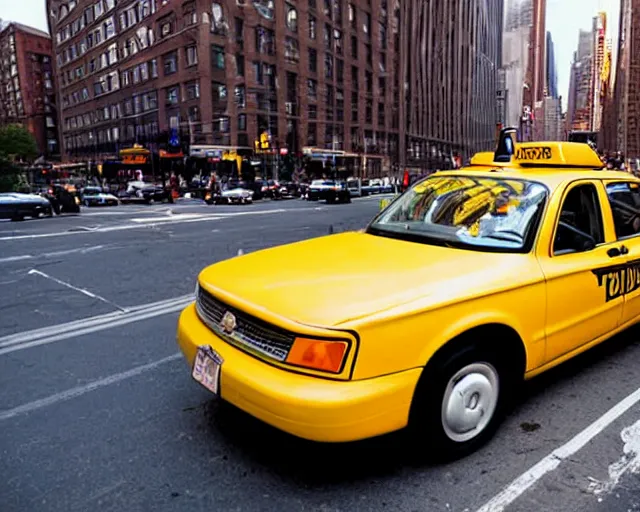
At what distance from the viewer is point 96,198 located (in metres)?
31.5

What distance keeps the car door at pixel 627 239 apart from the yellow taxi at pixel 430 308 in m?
0.02

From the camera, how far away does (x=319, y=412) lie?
228 centimetres

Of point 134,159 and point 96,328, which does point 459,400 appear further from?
point 134,159

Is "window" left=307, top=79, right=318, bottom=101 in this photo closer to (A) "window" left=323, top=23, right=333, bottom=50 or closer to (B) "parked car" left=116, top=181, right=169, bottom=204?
(A) "window" left=323, top=23, right=333, bottom=50

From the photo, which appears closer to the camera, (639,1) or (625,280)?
(625,280)

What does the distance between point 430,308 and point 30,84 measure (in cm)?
10791

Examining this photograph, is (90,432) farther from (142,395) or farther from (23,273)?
(23,273)

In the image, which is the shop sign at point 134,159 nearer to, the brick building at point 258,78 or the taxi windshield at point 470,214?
the brick building at point 258,78

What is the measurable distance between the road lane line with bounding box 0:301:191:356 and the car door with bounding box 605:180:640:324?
407 centimetres

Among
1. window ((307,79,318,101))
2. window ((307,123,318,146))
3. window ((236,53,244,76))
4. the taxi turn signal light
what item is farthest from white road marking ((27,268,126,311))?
window ((307,79,318,101))

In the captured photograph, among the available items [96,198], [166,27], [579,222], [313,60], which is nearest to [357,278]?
[579,222]

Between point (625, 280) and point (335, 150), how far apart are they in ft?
190

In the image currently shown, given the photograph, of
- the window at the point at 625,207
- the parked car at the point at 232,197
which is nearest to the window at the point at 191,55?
the parked car at the point at 232,197

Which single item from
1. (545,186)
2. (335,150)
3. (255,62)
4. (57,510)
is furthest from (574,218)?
(335,150)
